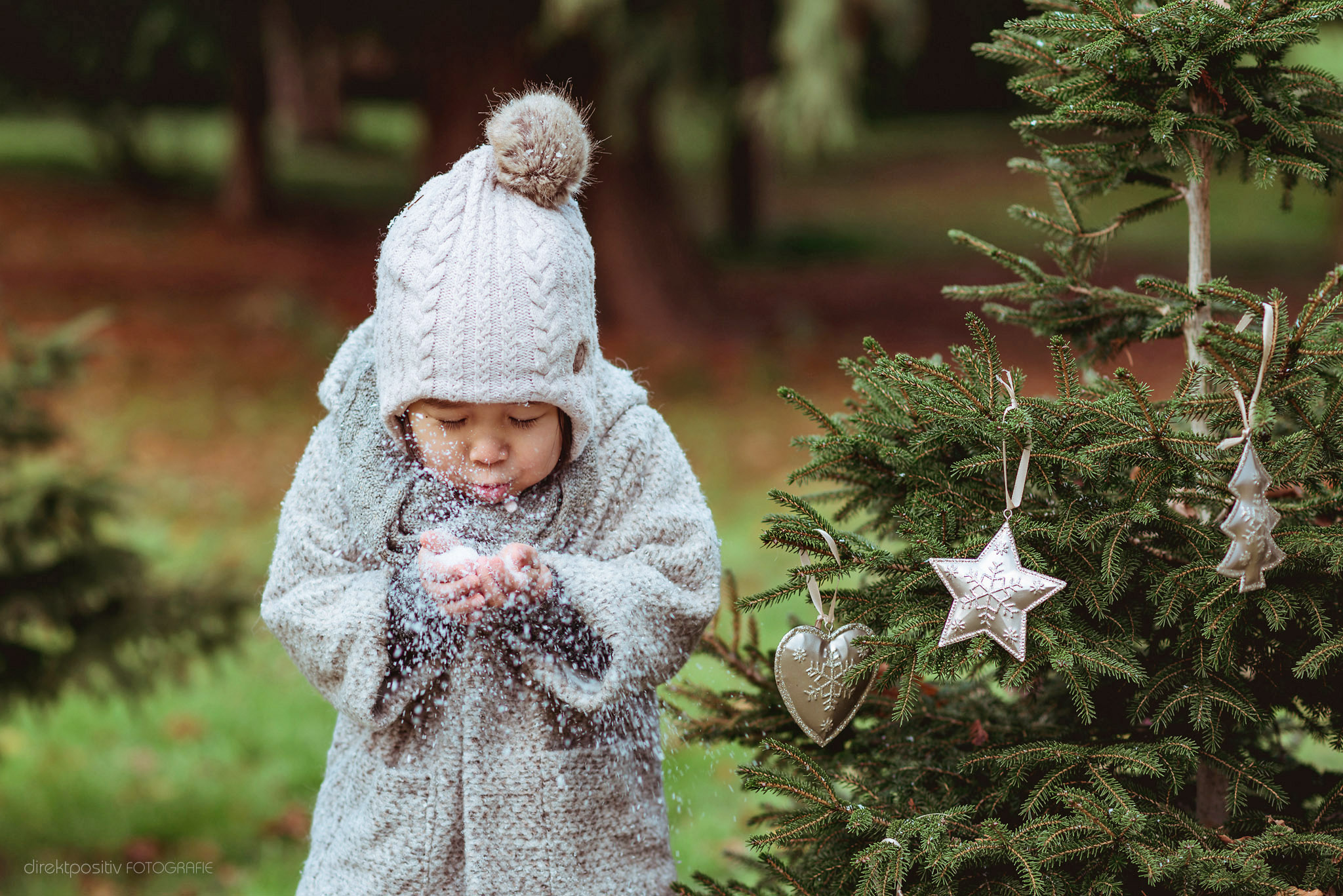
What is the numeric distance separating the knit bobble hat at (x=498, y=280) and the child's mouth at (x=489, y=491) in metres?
0.15

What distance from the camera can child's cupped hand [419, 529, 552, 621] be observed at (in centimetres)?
182

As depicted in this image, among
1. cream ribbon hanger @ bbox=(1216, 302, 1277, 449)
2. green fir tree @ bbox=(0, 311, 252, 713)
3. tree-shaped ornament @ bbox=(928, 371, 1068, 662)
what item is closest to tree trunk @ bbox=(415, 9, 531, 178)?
green fir tree @ bbox=(0, 311, 252, 713)

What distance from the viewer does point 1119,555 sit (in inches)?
73.7

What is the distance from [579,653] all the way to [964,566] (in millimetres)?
609

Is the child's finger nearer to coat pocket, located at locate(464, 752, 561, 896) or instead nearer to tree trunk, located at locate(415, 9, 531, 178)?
coat pocket, located at locate(464, 752, 561, 896)

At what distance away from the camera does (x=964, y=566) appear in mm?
1874

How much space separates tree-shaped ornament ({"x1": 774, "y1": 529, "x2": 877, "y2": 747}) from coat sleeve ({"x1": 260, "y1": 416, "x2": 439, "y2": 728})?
1.88 ft

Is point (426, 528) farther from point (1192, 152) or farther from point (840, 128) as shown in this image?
point (840, 128)

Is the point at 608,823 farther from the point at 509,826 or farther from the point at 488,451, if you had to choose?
the point at 488,451

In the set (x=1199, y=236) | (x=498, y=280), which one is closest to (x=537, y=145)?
(x=498, y=280)

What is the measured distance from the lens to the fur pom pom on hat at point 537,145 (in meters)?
1.87

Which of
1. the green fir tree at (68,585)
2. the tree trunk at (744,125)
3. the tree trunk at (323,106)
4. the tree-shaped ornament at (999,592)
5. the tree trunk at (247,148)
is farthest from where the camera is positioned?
the tree trunk at (323,106)

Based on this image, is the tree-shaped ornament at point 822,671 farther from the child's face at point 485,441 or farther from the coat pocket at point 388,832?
the coat pocket at point 388,832

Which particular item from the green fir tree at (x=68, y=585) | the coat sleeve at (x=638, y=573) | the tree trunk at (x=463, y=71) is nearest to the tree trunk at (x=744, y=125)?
the tree trunk at (x=463, y=71)
